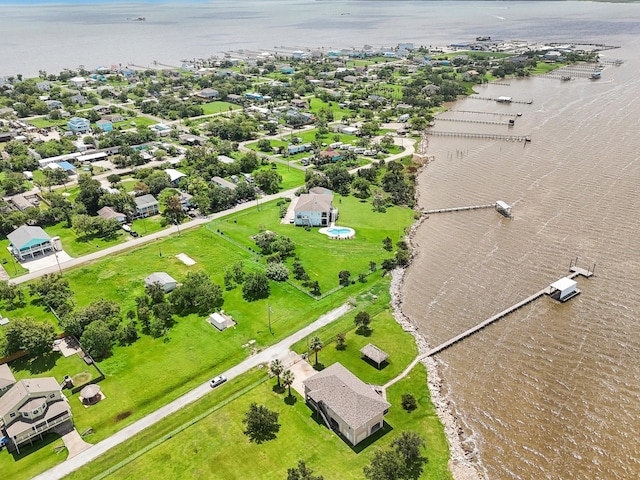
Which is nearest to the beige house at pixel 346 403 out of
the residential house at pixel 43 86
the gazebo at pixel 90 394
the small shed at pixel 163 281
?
the gazebo at pixel 90 394

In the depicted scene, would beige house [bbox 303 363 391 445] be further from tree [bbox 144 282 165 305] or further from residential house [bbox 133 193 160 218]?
residential house [bbox 133 193 160 218]

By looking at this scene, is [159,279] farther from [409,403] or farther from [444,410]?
[444,410]

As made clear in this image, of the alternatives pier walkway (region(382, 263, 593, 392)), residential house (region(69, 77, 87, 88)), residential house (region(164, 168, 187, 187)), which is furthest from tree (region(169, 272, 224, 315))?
residential house (region(69, 77, 87, 88))

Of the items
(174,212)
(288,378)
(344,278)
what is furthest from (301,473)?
(174,212)

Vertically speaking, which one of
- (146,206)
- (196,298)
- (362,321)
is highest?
(362,321)

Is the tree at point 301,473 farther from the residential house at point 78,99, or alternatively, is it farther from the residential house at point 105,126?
the residential house at point 78,99

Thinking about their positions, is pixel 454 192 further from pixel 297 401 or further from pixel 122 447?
pixel 122 447

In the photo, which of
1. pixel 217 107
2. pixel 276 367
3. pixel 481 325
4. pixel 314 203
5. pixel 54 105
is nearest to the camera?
pixel 276 367

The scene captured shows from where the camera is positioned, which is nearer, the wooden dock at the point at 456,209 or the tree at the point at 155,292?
the tree at the point at 155,292
